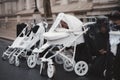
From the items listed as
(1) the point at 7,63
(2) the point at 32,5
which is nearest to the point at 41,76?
(1) the point at 7,63

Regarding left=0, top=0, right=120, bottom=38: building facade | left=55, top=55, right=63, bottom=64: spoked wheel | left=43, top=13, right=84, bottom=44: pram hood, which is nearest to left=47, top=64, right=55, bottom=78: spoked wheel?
left=43, top=13, right=84, bottom=44: pram hood

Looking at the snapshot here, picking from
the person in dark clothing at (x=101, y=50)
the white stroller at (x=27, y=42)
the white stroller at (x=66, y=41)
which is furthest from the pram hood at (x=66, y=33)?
the white stroller at (x=27, y=42)

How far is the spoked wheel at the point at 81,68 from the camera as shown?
1180cm

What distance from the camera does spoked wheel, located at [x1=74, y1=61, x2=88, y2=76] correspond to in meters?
11.8

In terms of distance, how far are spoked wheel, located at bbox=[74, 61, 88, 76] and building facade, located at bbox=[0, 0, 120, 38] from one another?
3.15 meters

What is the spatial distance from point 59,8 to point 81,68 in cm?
1644

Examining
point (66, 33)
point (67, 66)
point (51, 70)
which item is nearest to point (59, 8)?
point (67, 66)

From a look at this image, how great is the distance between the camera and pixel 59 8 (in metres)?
28.0

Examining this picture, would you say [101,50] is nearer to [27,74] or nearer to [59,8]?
[27,74]

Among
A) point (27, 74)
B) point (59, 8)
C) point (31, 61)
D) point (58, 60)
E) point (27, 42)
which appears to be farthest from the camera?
point (59, 8)

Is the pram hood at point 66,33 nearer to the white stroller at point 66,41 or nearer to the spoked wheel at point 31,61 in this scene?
Result: the white stroller at point 66,41

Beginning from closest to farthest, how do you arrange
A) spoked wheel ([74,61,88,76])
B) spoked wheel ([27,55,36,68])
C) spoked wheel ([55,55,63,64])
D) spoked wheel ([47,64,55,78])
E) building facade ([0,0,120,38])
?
spoked wheel ([47,64,55,78]), spoked wheel ([74,61,88,76]), spoked wheel ([27,55,36,68]), spoked wheel ([55,55,63,64]), building facade ([0,0,120,38])

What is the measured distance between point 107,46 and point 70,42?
1.64 meters

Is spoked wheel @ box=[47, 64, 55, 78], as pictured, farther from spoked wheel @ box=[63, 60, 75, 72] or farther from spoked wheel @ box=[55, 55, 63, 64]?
spoked wheel @ box=[55, 55, 63, 64]
